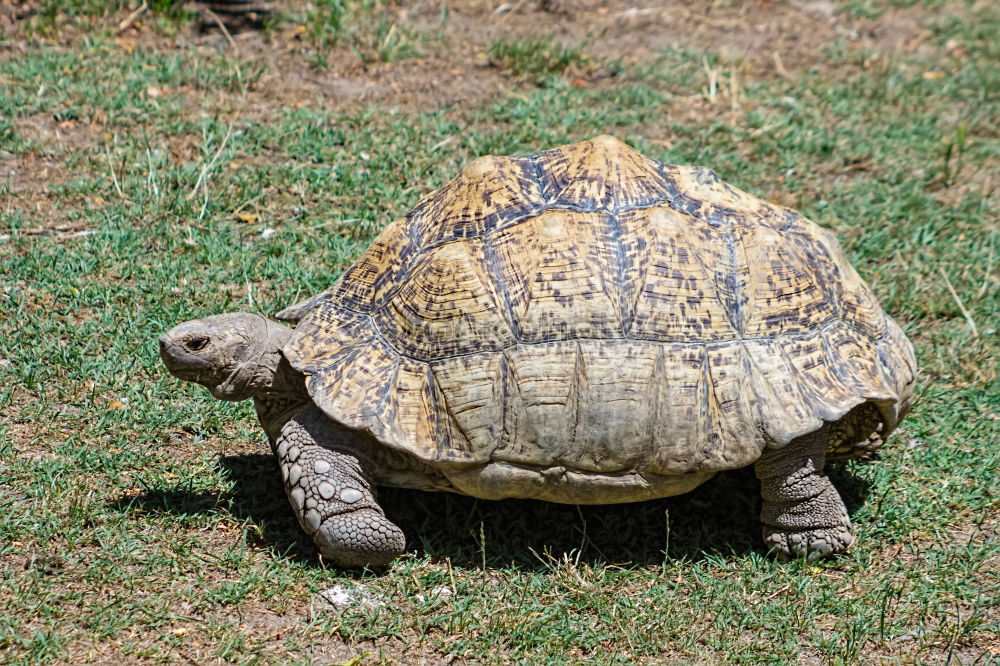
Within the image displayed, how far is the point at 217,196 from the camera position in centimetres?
Answer: 604

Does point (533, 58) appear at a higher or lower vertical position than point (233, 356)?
higher

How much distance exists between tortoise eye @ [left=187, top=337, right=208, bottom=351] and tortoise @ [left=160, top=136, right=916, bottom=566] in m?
0.02

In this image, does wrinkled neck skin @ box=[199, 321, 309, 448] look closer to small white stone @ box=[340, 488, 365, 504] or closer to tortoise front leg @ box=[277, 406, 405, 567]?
tortoise front leg @ box=[277, 406, 405, 567]

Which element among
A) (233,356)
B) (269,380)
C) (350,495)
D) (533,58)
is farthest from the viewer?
(533,58)

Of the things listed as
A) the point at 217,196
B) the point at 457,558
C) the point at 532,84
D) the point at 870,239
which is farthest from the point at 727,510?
the point at 532,84

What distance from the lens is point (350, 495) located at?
3.96 meters

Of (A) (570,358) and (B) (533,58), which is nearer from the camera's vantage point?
(A) (570,358)

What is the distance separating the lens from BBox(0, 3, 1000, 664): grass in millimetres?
3812

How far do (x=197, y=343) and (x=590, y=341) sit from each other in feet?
5.06

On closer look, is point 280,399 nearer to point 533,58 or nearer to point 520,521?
point 520,521

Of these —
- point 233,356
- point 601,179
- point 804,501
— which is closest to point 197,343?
point 233,356

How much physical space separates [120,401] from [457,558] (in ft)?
5.84

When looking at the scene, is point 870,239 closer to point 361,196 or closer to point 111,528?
point 361,196

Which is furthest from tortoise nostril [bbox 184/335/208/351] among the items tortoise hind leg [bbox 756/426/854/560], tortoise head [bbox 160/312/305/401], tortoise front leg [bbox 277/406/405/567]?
tortoise hind leg [bbox 756/426/854/560]
